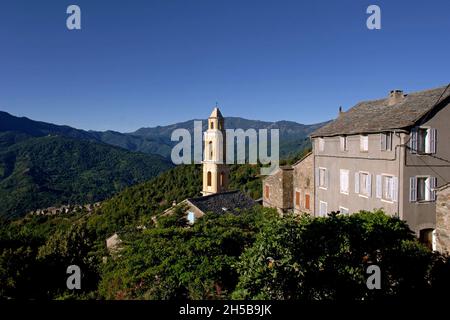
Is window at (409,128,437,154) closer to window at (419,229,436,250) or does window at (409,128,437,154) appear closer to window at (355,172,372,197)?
window at (355,172,372,197)

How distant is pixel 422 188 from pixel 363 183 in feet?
10.4

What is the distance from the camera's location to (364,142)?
19438mm

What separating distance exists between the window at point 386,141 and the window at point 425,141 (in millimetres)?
1161

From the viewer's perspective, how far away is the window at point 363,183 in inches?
750

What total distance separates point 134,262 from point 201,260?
2351 mm

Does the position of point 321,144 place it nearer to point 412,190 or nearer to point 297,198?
point 297,198

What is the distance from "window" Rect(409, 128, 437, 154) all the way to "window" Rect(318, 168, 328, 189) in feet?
23.6

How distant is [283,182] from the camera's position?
2866 cm

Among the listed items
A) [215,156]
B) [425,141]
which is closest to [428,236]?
[425,141]

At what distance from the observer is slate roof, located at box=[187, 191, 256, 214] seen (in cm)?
2958

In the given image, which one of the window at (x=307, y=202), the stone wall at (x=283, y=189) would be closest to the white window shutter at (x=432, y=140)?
the window at (x=307, y=202)

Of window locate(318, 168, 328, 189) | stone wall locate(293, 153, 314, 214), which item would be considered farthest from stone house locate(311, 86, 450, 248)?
stone wall locate(293, 153, 314, 214)
